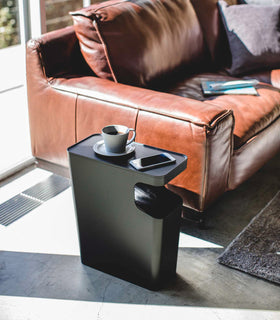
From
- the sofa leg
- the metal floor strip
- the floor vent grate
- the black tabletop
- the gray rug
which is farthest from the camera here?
the metal floor strip

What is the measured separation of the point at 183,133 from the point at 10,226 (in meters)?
0.91

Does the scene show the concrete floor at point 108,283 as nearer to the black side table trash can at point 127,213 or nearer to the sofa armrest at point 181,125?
the black side table trash can at point 127,213

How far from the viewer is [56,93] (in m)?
2.14

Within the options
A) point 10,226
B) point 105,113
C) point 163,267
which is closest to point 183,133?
point 105,113

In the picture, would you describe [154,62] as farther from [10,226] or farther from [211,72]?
[10,226]

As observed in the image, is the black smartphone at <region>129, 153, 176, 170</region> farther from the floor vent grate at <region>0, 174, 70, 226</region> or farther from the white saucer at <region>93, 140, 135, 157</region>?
the floor vent grate at <region>0, 174, 70, 226</region>

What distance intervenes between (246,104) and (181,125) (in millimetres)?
562

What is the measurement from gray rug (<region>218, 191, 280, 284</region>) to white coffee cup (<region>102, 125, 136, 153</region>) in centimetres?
68

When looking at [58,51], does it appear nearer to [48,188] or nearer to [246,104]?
[48,188]

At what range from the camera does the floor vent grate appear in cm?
211

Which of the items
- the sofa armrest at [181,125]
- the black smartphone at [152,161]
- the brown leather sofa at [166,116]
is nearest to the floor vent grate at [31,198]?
the brown leather sofa at [166,116]

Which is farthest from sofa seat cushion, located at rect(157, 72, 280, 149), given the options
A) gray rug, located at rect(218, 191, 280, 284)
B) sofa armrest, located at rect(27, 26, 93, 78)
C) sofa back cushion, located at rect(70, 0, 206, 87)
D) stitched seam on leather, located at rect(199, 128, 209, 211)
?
sofa armrest, located at rect(27, 26, 93, 78)

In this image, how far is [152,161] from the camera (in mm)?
1537

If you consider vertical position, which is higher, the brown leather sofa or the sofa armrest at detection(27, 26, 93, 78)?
the sofa armrest at detection(27, 26, 93, 78)
